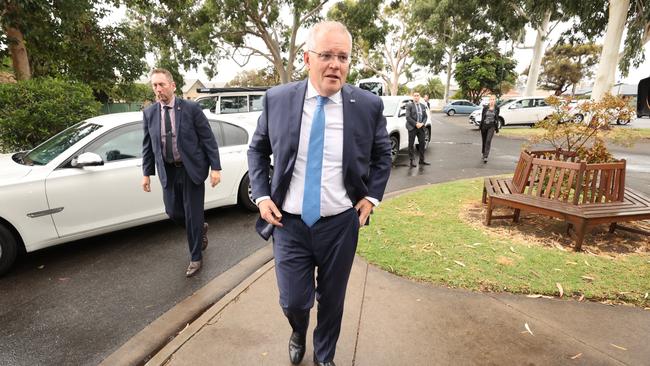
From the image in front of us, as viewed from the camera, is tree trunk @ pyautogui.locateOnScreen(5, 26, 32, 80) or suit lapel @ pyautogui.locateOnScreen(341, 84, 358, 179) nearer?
suit lapel @ pyautogui.locateOnScreen(341, 84, 358, 179)

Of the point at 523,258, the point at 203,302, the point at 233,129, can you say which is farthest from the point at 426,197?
the point at 203,302

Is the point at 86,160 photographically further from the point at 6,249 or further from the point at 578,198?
the point at 578,198

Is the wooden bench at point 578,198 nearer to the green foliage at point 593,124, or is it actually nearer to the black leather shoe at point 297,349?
the green foliage at point 593,124

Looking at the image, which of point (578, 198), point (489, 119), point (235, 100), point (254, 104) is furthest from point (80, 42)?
point (578, 198)

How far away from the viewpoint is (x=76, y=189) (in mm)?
3699

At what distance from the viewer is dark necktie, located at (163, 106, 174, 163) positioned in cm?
327

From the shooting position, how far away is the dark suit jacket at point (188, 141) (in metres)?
3.28

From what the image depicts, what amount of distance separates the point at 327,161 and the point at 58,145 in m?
3.67

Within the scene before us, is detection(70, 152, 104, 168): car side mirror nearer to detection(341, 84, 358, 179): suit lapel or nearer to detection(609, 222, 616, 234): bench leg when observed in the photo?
detection(341, 84, 358, 179): suit lapel

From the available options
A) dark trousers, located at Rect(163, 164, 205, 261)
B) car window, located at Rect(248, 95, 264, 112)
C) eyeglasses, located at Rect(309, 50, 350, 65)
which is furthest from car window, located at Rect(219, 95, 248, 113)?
eyeglasses, located at Rect(309, 50, 350, 65)

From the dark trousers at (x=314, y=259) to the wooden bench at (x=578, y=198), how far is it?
2.97 m

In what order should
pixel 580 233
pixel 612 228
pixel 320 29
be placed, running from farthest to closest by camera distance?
1. pixel 612 228
2. pixel 580 233
3. pixel 320 29

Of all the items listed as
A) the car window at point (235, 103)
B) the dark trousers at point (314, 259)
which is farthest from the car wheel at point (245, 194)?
the car window at point (235, 103)

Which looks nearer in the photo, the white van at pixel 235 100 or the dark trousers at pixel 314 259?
the dark trousers at pixel 314 259
